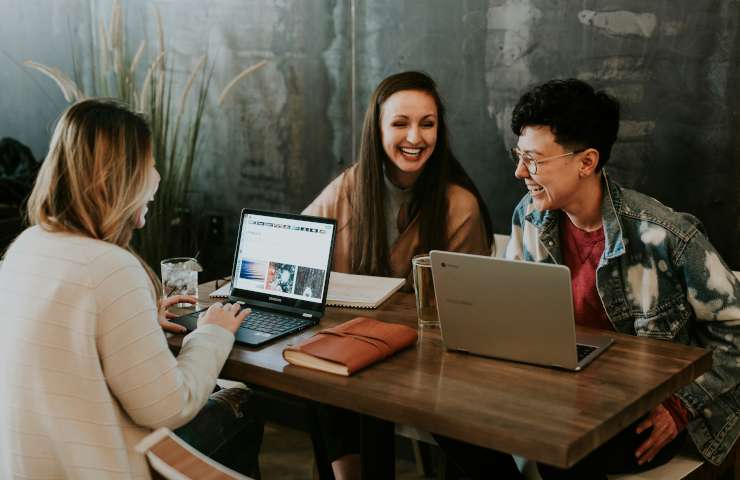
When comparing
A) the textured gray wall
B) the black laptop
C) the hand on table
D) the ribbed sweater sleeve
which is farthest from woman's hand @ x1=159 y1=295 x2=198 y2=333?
the textured gray wall

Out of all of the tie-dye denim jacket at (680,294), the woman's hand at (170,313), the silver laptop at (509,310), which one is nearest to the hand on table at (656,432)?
the tie-dye denim jacket at (680,294)

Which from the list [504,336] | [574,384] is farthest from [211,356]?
[574,384]

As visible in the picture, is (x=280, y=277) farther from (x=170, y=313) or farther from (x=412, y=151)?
(x=412, y=151)

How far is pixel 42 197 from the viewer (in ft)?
5.36

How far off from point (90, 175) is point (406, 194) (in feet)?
4.10

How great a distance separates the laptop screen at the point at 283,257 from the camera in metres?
2.14

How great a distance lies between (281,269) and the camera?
218cm

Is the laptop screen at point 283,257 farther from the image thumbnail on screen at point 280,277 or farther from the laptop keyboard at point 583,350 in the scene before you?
the laptop keyboard at point 583,350

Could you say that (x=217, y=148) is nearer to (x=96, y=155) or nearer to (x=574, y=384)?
(x=96, y=155)

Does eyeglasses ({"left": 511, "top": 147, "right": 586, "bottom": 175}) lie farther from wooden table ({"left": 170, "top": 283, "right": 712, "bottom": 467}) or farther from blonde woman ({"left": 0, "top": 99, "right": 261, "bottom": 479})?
blonde woman ({"left": 0, "top": 99, "right": 261, "bottom": 479})

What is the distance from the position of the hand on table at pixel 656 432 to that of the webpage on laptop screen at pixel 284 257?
2.53 ft

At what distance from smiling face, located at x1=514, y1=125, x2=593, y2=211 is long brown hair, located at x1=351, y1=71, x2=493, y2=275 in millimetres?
453

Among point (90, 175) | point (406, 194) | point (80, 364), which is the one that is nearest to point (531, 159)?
point (406, 194)

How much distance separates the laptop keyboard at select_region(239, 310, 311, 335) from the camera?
6.57ft
